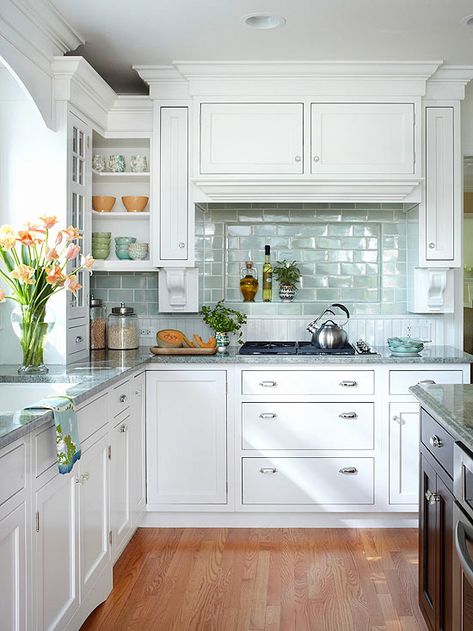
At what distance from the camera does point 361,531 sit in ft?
12.7

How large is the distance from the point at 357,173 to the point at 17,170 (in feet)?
6.03

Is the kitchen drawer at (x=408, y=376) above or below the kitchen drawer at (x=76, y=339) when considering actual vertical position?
below

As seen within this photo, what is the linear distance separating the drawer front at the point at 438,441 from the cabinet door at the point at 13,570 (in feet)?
4.11

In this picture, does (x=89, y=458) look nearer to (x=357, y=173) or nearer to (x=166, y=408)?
(x=166, y=408)

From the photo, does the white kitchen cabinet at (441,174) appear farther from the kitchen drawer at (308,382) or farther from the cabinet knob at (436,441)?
the cabinet knob at (436,441)

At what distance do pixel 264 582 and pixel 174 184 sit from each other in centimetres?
223

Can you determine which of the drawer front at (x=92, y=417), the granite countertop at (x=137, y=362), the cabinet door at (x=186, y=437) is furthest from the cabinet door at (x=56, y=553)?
the cabinet door at (x=186, y=437)

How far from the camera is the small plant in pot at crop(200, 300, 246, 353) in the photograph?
4109 mm

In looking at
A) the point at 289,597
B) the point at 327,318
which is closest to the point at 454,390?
the point at 289,597

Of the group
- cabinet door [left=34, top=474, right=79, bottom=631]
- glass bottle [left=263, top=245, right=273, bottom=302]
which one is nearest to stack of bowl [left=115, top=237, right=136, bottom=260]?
glass bottle [left=263, top=245, right=273, bottom=302]

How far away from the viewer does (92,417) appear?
9.03 feet

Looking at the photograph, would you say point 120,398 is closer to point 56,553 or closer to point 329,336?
point 56,553

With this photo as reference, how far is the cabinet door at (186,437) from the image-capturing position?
388 centimetres

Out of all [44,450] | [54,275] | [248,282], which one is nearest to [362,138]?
[248,282]
